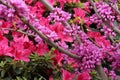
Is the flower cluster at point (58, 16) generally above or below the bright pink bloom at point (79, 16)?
above

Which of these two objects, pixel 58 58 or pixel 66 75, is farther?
pixel 58 58

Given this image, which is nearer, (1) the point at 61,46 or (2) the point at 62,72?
(1) the point at 61,46

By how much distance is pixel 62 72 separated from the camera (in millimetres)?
1762

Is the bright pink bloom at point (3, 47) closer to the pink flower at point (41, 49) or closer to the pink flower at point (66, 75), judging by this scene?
the pink flower at point (41, 49)

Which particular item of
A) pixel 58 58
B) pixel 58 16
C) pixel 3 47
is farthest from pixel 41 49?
pixel 58 16

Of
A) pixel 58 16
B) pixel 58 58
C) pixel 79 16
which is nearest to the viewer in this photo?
pixel 58 16

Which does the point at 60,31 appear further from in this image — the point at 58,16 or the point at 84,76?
the point at 58,16

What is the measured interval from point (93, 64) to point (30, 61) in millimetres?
420

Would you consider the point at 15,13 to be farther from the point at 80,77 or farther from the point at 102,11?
the point at 80,77

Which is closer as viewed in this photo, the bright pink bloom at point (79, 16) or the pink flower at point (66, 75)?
the pink flower at point (66, 75)

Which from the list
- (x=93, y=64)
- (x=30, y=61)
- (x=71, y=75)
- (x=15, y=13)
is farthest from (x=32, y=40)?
(x=15, y=13)

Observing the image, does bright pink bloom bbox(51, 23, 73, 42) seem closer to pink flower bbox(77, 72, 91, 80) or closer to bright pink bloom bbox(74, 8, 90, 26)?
pink flower bbox(77, 72, 91, 80)

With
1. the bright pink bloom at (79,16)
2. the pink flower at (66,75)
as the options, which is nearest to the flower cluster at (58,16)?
the pink flower at (66,75)

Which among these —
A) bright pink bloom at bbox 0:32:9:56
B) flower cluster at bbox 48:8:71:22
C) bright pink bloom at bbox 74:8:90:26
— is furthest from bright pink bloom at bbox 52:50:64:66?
bright pink bloom at bbox 74:8:90:26
